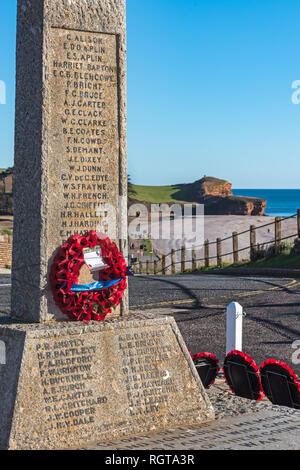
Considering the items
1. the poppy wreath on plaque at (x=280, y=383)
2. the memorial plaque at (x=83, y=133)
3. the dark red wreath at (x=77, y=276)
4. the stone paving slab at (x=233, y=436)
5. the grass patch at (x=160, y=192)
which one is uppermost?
the grass patch at (x=160, y=192)

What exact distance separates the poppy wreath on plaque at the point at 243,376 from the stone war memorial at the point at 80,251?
0.69 meters

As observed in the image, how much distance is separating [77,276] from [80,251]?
0.23 meters

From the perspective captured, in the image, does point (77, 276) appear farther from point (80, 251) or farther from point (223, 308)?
point (223, 308)

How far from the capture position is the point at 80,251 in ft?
18.1

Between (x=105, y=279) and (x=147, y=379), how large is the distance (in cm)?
96

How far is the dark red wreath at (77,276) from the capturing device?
5.41 meters

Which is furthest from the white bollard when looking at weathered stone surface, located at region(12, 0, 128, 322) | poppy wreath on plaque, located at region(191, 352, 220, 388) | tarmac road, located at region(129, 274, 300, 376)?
weathered stone surface, located at region(12, 0, 128, 322)

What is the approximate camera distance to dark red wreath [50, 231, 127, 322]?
17.7ft

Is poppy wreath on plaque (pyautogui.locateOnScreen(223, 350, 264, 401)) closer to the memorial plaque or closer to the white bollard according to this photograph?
the white bollard

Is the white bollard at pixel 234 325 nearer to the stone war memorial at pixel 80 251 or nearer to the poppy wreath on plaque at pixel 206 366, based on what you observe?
the poppy wreath on plaque at pixel 206 366

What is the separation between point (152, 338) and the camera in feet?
18.1

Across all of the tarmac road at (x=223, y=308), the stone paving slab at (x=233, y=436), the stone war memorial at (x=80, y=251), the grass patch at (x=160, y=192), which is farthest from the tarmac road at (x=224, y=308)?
the grass patch at (x=160, y=192)

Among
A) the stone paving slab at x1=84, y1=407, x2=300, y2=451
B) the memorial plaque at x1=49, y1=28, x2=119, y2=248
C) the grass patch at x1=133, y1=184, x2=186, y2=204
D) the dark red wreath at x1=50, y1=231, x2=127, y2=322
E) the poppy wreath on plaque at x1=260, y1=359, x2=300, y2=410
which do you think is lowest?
the stone paving slab at x1=84, y1=407, x2=300, y2=451
